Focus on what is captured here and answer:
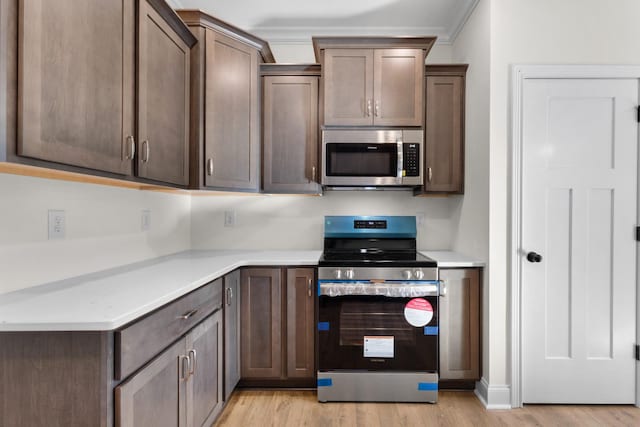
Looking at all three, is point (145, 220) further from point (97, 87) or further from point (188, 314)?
point (97, 87)

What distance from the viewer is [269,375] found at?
7.59 feet

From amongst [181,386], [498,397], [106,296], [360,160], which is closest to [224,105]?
[360,160]

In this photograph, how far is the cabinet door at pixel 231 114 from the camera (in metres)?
2.19

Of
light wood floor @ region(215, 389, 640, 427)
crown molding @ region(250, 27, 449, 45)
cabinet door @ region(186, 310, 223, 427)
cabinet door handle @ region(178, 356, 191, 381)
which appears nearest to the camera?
cabinet door handle @ region(178, 356, 191, 381)

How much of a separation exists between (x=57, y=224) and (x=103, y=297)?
20.6 inches

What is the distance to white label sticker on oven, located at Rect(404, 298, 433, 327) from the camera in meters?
2.21

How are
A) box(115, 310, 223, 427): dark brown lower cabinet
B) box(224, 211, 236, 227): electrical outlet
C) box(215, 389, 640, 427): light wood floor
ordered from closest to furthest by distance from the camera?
box(115, 310, 223, 427): dark brown lower cabinet < box(215, 389, 640, 427): light wood floor < box(224, 211, 236, 227): electrical outlet

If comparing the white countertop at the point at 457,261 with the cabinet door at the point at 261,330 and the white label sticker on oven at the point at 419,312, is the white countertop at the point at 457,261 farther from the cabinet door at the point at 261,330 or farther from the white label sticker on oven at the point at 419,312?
the cabinet door at the point at 261,330

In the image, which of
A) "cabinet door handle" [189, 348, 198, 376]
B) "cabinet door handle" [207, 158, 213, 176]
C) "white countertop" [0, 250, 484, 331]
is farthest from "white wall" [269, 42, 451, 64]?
"cabinet door handle" [189, 348, 198, 376]

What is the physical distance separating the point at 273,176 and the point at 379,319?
1.25 meters

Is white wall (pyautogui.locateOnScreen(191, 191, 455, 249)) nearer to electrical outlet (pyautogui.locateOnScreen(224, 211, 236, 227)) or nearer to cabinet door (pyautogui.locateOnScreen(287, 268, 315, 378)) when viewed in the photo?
electrical outlet (pyautogui.locateOnScreen(224, 211, 236, 227))

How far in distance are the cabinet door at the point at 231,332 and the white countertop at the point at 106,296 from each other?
11 centimetres

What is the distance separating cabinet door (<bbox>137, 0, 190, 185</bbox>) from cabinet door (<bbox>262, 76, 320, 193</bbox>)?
64cm

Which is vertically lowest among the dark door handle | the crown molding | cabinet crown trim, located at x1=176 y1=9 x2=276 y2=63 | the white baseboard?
the white baseboard
